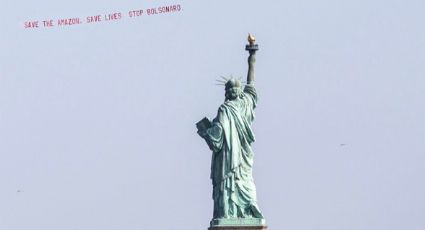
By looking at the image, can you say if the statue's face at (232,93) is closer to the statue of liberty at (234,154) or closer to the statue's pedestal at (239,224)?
the statue of liberty at (234,154)

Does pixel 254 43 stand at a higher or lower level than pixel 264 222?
higher

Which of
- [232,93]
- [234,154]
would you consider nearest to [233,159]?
[234,154]

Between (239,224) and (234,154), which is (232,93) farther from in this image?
(239,224)

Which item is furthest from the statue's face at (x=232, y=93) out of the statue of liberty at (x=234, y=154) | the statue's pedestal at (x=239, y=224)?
the statue's pedestal at (x=239, y=224)

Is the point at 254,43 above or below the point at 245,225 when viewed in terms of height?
above

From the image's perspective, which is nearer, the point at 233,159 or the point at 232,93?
the point at 233,159
